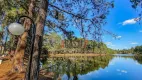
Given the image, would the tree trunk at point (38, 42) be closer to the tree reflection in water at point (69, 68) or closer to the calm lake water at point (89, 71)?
the tree reflection in water at point (69, 68)

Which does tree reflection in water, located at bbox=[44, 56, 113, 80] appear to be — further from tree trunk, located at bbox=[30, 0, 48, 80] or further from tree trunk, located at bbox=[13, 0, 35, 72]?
tree trunk, located at bbox=[30, 0, 48, 80]

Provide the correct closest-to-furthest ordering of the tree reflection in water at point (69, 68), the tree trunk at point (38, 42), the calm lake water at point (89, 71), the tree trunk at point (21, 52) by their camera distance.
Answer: the tree trunk at point (38, 42) < the tree trunk at point (21, 52) < the tree reflection in water at point (69, 68) < the calm lake water at point (89, 71)

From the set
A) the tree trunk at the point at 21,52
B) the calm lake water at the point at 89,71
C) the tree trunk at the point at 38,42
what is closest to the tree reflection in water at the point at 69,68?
the calm lake water at the point at 89,71

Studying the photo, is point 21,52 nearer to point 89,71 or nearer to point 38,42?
point 38,42

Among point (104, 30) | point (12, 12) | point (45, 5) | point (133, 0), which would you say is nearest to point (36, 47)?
point (45, 5)

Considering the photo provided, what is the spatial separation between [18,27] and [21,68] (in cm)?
876

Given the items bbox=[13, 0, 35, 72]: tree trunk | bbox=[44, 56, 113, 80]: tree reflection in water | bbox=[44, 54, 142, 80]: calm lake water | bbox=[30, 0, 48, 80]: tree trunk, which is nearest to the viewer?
bbox=[30, 0, 48, 80]: tree trunk

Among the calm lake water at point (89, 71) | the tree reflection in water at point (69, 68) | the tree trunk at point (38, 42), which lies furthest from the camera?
the calm lake water at point (89, 71)

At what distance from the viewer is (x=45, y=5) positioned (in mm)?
8141

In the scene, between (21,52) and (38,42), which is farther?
(21,52)

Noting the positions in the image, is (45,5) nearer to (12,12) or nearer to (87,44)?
(87,44)

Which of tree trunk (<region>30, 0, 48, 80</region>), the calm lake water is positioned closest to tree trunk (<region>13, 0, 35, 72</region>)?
the calm lake water

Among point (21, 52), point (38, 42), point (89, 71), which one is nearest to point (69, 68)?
point (89, 71)

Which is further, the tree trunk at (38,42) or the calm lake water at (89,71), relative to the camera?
the calm lake water at (89,71)
